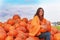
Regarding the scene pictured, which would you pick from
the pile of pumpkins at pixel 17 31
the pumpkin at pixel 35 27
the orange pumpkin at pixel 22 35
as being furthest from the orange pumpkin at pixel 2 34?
the pumpkin at pixel 35 27

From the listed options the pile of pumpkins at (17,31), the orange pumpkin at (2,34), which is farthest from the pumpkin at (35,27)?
the orange pumpkin at (2,34)

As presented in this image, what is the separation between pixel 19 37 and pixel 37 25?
0.62 ft

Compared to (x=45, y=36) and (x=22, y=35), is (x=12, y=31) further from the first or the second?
(x=45, y=36)

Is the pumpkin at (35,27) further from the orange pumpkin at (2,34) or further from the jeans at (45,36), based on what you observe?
the orange pumpkin at (2,34)

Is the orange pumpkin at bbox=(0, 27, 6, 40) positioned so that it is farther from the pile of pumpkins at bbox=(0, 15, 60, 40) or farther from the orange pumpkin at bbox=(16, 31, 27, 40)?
the orange pumpkin at bbox=(16, 31, 27, 40)

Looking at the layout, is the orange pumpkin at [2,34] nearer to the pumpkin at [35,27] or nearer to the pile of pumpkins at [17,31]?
the pile of pumpkins at [17,31]

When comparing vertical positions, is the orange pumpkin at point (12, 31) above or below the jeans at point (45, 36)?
above

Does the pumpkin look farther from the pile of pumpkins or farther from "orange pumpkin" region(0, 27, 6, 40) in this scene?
"orange pumpkin" region(0, 27, 6, 40)

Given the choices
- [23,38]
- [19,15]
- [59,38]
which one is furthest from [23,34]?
[19,15]

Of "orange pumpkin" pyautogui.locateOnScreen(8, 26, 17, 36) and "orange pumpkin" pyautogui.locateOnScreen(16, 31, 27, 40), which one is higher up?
"orange pumpkin" pyautogui.locateOnScreen(8, 26, 17, 36)

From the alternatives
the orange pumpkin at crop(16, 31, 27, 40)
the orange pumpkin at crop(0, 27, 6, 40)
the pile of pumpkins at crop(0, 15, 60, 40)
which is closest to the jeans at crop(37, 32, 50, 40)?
the pile of pumpkins at crop(0, 15, 60, 40)

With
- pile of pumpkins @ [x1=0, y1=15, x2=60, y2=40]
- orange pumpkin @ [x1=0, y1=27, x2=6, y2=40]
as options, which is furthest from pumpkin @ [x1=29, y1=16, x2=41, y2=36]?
orange pumpkin @ [x1=0, y1=27, x2=6, y2=40]

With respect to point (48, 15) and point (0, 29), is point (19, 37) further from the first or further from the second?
point (48, 15)

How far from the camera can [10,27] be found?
1758 millimetres
